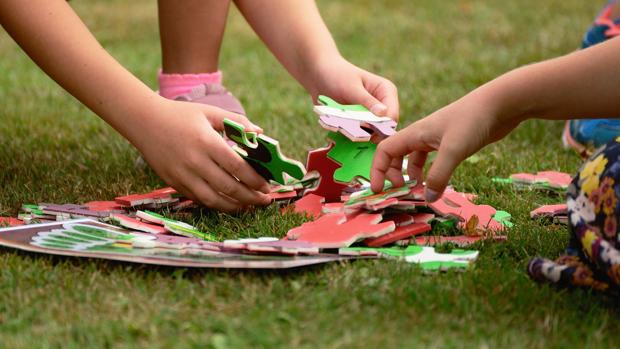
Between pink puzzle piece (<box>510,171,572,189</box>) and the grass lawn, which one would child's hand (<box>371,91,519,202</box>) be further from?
pink puzzle piece (<box>510,171,572,189</box>)

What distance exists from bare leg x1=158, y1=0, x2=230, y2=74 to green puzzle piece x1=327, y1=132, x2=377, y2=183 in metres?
0.65

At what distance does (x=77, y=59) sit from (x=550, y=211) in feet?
3.41

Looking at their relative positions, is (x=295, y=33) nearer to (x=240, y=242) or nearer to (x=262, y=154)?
(x=262, y=154)

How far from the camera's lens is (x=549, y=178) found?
2.10m

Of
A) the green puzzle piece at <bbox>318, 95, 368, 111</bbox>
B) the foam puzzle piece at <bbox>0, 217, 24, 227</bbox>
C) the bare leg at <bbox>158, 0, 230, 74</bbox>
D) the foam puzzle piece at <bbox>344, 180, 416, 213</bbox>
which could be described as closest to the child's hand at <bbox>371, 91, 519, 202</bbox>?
the foam puzzle piece at <bbox>344, 180, 416, 213</bbox>

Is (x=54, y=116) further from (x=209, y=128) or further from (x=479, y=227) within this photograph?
(x=479, y=227)

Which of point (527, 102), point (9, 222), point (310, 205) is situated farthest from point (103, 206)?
point (527, 102)

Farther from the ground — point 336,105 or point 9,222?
point 336,105

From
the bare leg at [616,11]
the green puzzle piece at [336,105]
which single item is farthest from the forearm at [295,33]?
the bare leg at [616,11]

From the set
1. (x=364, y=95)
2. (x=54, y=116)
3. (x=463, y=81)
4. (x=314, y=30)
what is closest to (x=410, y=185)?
(x=364, y=95)

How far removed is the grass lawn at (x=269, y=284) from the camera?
124 cm

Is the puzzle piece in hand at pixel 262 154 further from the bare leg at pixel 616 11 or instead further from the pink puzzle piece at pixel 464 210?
the bare leg at pixel 616 11

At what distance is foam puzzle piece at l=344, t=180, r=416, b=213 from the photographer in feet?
5.27

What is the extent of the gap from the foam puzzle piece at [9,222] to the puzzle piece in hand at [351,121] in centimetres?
65
